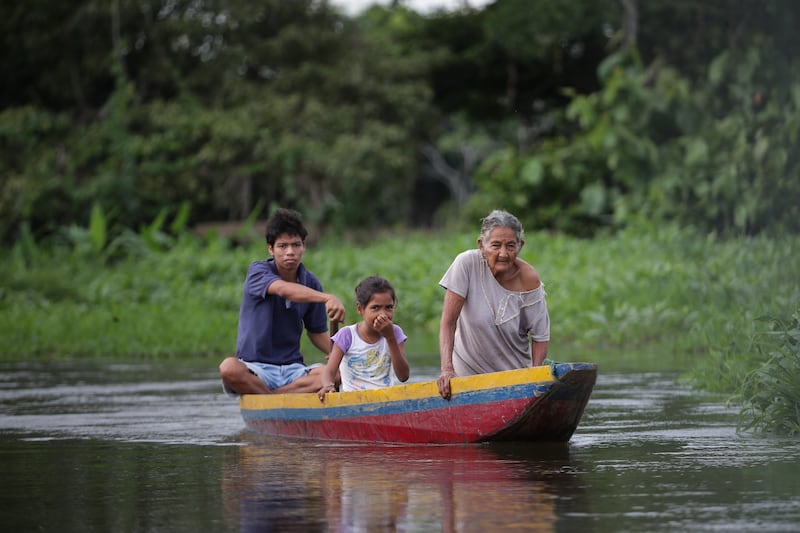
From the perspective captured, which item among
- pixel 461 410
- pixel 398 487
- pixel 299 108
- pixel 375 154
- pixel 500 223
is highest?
pixel 299 108

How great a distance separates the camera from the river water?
5.52 m

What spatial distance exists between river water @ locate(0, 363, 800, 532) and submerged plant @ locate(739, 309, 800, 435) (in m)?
0.16

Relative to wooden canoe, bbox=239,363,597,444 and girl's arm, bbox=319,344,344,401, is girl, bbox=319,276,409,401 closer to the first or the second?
girl's arm, bbox=319,344,344,401

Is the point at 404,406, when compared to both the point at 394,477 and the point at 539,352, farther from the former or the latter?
the point at 394,477

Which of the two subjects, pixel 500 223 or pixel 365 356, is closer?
pixel 500 223

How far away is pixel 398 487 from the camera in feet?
20.9

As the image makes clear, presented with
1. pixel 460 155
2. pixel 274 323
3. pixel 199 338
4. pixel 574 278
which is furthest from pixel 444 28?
pixel 274 323

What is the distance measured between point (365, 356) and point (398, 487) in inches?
80.5

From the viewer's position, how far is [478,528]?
5227mm

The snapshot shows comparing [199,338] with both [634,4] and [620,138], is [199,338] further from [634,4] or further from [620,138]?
[634,4]

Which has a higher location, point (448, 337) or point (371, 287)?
point (371, 287)

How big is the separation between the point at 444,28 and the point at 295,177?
25.3ft

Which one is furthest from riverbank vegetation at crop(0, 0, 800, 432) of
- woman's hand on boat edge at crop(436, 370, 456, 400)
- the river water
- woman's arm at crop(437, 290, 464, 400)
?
woman's hand on boat edge at crop(436, 370, 456, 400)

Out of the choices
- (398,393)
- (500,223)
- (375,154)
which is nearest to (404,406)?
(398,393)
